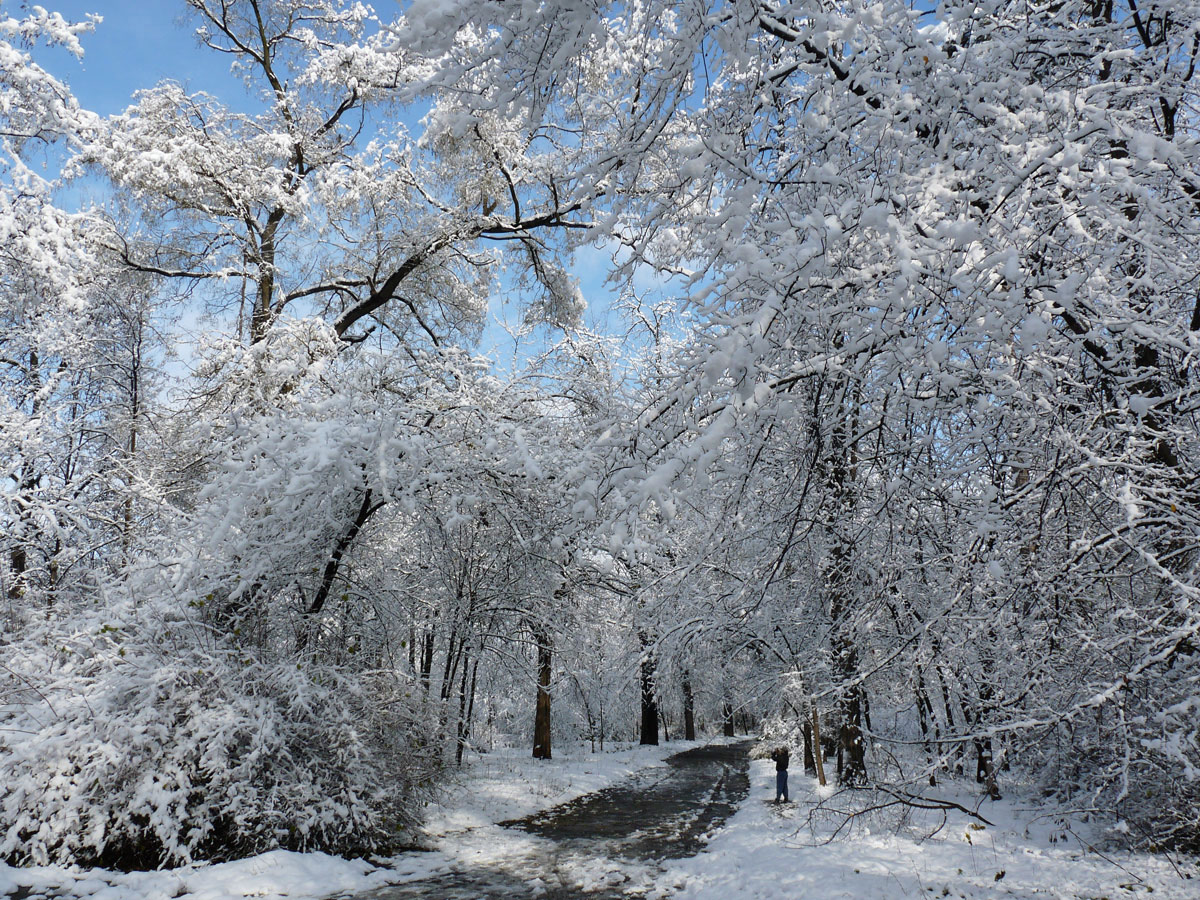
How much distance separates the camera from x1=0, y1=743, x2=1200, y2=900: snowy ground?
5.65m

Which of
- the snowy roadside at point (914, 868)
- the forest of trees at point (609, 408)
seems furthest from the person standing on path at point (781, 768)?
the snowy roadside at point (914, 868)

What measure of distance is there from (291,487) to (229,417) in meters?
2.38

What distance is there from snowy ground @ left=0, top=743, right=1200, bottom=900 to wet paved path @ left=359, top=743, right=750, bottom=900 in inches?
8.7

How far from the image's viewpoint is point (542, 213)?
36.8 feet

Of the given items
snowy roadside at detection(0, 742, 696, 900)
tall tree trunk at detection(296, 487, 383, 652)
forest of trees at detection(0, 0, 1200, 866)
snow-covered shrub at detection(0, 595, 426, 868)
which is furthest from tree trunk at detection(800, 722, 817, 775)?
tall tree trunk at detection(296, 487, 383, 652)

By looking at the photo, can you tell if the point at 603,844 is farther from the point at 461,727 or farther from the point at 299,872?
the point at 299,872

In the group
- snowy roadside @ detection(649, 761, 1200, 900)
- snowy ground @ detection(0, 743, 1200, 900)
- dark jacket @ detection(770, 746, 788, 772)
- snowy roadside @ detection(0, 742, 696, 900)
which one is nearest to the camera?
snowy roadside @ detection(0, 742, 696, 900)

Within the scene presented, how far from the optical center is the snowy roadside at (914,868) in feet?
20.3

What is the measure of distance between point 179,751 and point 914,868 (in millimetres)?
7403

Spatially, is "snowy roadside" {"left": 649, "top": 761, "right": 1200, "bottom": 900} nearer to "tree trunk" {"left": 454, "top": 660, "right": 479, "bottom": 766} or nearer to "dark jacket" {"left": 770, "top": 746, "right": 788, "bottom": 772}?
"dark jacket" {"left": 770, "top": 746, "right": 788, "bottom": 772}

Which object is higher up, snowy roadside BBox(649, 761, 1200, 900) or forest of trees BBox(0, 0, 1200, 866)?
forest of trees BBox(0, 0, 1200, 866)

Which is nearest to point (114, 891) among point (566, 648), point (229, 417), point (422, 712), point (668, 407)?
point (422, 712)

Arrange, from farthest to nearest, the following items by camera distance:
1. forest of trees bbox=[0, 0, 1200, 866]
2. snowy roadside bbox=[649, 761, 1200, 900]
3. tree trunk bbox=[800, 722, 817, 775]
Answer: tree trunk bbox=[800, 722, 817, 775] → snowy roadside bbox=[649, 761, 1200, 900] → forest of trees bbox=[0, 0, 1200, 866]

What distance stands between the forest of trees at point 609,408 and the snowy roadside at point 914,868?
2.49ft
